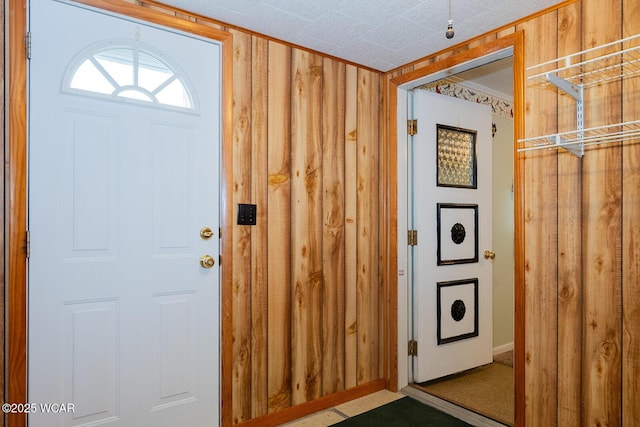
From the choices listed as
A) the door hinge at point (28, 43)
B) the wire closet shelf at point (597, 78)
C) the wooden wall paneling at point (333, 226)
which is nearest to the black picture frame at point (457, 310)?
the wooden wall paneling at point (333, 226)

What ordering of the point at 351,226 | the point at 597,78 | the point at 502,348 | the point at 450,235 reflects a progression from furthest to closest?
the point at 502,348
the point at 450,235
the point at 351,226
the point at 597,78

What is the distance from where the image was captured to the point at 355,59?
2.70 metres

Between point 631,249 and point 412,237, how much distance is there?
132 centimetres

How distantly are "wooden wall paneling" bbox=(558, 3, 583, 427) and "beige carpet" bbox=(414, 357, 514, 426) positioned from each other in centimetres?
53

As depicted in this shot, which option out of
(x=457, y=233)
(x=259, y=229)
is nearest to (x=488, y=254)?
(x=457, y=233)

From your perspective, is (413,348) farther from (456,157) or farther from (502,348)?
(456,157)

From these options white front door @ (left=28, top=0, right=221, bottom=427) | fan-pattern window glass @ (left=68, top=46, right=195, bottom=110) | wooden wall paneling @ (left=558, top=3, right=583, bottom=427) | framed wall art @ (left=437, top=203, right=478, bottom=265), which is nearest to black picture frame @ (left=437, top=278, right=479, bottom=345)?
framed wall art @ (left=437, top=203, right=478, bottom=265)

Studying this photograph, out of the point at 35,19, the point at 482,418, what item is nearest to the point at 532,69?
the point at 482,418

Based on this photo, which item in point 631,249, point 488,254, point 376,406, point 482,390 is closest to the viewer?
point 631,249

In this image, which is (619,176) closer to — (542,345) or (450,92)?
(542,345)

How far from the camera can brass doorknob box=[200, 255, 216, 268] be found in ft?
7.04

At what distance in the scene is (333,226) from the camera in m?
2.67

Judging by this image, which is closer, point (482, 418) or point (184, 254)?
point (184, 254)

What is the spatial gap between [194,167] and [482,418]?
2.16 meters
